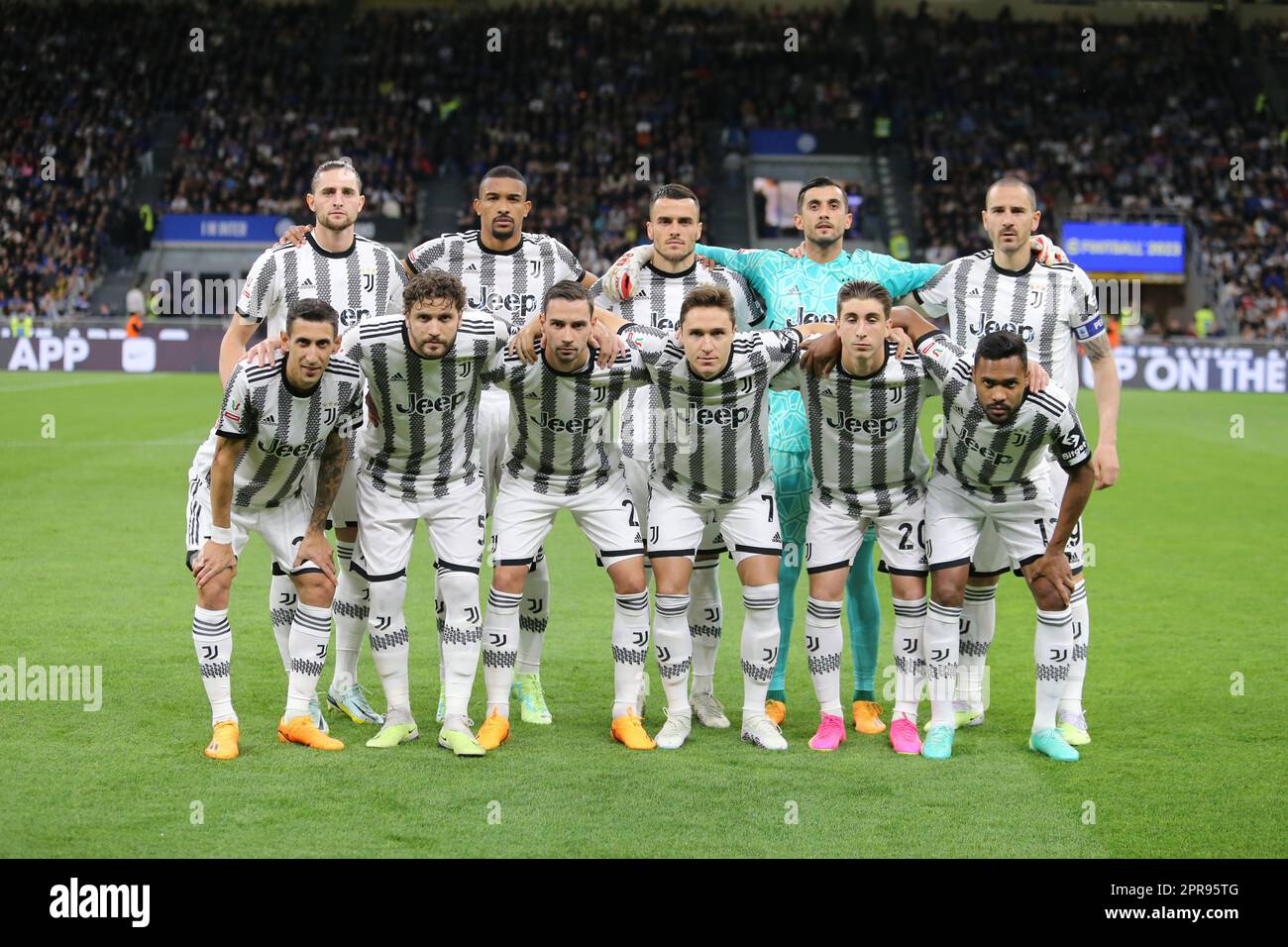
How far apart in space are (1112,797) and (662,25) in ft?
119

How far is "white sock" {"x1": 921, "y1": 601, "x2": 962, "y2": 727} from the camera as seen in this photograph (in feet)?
19.6

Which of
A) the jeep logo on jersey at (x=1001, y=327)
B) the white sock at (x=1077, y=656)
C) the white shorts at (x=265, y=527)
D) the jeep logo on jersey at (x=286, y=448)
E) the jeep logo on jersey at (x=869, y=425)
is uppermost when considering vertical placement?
Result: the jeep logo on jersey at (x=1001, y=327)

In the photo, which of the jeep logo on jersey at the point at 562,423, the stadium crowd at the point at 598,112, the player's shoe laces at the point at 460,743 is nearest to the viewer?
the player's shoe laces at the point at 460,743

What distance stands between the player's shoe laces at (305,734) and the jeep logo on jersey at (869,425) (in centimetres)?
239

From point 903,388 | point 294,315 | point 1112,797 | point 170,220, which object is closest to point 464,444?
point 294,315

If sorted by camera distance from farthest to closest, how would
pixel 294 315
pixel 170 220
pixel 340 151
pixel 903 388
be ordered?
pixel 340 151, pixel 170 220, pixel 903 388, pixel 294 315

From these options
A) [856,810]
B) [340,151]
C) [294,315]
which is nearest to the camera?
[856,810]

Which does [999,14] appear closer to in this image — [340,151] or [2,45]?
[340,151]

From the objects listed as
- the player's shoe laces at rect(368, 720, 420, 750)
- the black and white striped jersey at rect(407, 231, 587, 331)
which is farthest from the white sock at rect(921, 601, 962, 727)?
the black and white striped jersey at rect(407, 231, 587, 331)

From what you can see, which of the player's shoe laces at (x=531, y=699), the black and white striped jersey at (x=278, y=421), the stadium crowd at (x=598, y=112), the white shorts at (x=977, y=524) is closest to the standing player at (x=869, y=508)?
the white shorts at (x=977, y=524)

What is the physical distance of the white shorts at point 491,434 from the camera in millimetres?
6504

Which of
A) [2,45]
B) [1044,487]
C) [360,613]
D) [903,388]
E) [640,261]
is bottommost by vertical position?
[360,613]

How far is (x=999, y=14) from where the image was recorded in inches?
1549

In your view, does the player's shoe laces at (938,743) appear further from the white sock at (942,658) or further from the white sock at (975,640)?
the white sock at (975,640)
